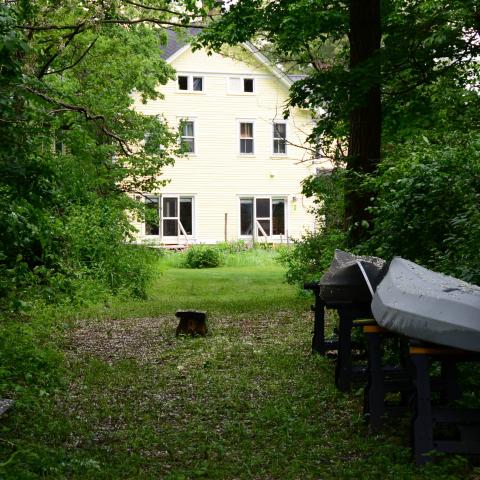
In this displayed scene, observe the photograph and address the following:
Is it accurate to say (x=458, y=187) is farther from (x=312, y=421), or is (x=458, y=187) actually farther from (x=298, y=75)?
(x=298, y=75)

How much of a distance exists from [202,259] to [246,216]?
7.58 meters

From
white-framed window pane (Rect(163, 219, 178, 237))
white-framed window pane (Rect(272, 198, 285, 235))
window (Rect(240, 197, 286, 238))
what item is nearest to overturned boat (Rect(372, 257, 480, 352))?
white-framed window pane (Rect(163, 219, 178, 237))

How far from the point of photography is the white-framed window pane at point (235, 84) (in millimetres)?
36344

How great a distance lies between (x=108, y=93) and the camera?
21828 mm

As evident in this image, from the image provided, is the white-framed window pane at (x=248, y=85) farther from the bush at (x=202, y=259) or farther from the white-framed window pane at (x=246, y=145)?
the bush at (x=202, y=259)

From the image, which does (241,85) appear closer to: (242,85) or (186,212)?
(242,85)

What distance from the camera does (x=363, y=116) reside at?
39.9 feet

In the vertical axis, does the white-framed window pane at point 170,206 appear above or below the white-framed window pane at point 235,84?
below

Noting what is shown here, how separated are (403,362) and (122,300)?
→ 1038 centimetres

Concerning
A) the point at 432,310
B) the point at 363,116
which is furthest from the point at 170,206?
the point at 432,310

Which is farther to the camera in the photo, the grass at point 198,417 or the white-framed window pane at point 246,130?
the white-framed window pane at point 246,130

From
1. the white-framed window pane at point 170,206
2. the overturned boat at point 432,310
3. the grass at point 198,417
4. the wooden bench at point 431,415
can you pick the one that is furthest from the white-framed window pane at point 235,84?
the wooden bench at point 431,415

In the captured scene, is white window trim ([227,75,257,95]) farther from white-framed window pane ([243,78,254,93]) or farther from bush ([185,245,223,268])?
bush ([185,245,223,268])

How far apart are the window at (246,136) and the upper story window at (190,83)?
8.84 feet
